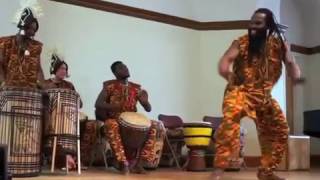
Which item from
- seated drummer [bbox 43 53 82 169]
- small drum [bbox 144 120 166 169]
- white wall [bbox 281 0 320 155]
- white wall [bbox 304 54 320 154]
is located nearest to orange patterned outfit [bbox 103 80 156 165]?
small drum [bbox 144 120 166 169]

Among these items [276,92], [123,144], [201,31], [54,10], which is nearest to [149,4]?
[201,31]

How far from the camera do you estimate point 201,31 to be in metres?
8.67

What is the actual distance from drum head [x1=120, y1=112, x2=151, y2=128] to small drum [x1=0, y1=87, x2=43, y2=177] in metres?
1.10

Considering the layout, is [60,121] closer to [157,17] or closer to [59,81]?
[59,81]

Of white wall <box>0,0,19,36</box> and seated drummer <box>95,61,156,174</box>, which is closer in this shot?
seated drummer <box>95,61,156,174</box>

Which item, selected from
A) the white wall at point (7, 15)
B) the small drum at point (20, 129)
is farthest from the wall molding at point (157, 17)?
the small drum at point (20, 129)

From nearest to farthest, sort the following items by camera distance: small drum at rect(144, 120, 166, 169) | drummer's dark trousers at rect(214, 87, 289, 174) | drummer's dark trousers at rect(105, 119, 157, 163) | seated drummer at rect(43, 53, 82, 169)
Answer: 1. drummer's dark trousers at rect(214, 87, 289, 174)
2. drummer's dark trousers at rect(105, 119, 157, 163)
3. seated drummer at rect(43, 53, 82, 169)
4. small drum at rect(144, 120, 166, 169)

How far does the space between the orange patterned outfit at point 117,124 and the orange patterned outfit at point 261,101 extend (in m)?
1.66

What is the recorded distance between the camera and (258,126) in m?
4.39

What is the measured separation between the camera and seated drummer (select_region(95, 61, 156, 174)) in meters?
5.58

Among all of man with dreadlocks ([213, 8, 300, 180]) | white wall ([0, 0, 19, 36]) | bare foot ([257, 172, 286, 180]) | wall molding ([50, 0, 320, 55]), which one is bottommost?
bare foot ([257, 172, 286, 180])

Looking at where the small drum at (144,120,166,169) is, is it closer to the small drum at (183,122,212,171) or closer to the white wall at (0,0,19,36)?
the small drum at (183,122,212,171)

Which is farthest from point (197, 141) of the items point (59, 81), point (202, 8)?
point (202, 8)

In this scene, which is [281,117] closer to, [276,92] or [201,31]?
[276,92]
